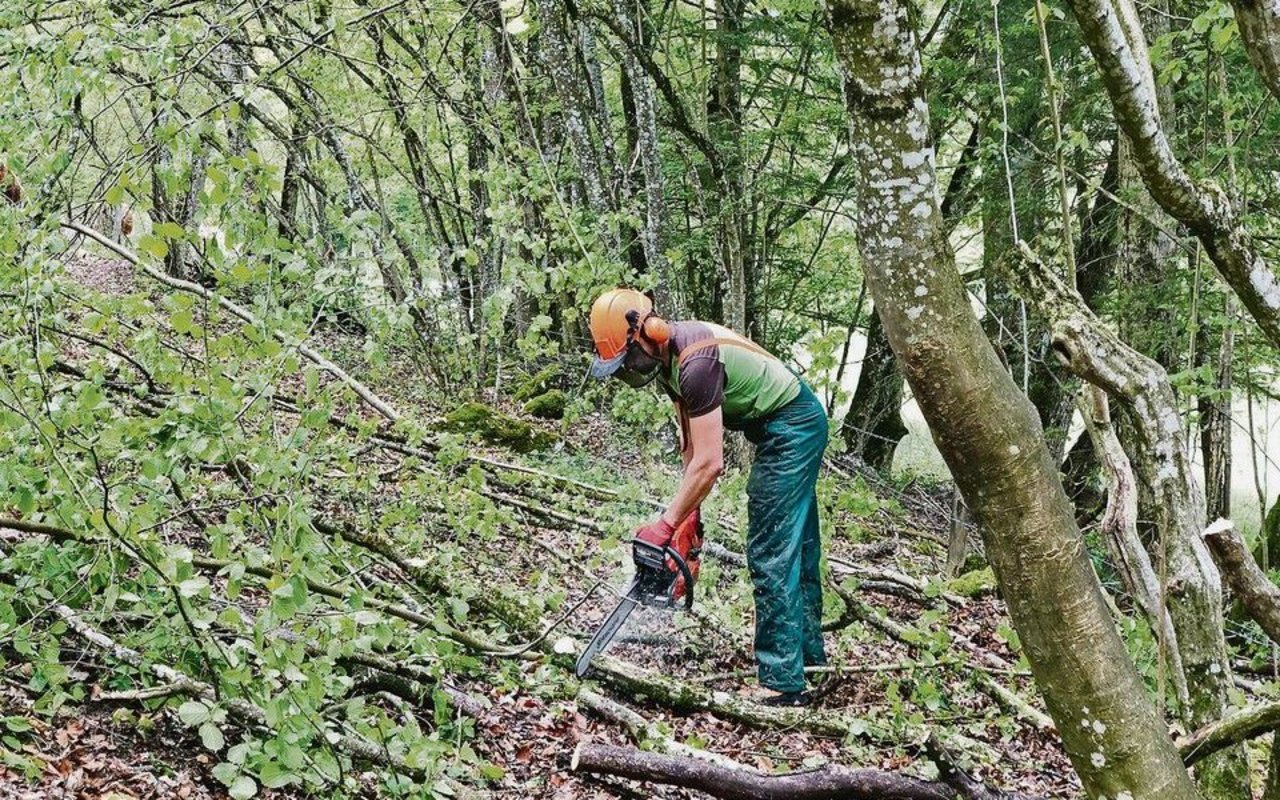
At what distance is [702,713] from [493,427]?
615 cm

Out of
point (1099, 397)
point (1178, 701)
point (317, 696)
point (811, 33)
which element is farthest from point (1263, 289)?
point (811, 33)

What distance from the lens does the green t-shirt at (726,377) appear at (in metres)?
4.77

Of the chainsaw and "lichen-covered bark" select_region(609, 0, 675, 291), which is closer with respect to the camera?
the chainsaw

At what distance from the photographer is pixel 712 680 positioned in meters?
5.46

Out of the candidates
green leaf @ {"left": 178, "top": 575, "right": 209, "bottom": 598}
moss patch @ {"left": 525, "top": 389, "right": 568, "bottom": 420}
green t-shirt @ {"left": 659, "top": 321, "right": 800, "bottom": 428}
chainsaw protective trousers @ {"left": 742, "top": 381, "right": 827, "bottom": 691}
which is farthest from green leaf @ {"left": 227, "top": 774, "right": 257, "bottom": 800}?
moss patch @ {"left": 525, "top": 389, "right": 568, "bottom": 420}

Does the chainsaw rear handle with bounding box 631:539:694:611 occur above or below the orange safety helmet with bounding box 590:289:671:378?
below

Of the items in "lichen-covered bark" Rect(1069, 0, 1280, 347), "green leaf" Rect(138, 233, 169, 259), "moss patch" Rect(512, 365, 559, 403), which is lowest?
"moss patch" Rect(512, 365, 559, 403)

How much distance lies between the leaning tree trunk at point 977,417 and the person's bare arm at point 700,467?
2345mm

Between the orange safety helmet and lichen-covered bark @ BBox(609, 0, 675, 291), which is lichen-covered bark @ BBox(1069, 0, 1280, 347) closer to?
the orange safety helmet

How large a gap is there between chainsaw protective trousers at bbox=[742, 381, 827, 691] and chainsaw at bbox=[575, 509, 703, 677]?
0.52 m

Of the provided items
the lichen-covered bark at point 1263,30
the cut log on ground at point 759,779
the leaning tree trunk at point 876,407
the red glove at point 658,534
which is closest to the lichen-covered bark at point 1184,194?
the lichen-covered bark at point 1263,30

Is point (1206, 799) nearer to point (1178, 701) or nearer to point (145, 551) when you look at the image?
point (1178, 701)

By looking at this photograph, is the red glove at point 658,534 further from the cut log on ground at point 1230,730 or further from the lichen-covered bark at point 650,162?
the lichen-covered bark at point 650,162

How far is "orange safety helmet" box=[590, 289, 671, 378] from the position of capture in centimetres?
477
